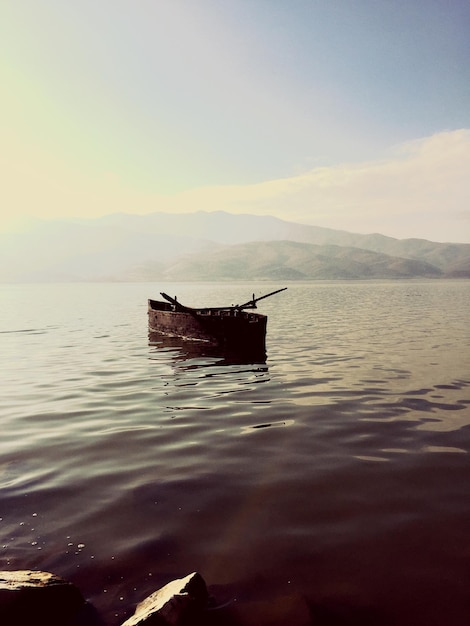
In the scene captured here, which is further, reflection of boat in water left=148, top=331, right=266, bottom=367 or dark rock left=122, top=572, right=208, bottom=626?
reflection of boat in water left=148, top=331, right=266, bottom=367

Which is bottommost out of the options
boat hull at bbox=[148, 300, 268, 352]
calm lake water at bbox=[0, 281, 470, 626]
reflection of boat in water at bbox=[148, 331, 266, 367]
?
calm lake water at bbox=[0, 281, 470, 626]

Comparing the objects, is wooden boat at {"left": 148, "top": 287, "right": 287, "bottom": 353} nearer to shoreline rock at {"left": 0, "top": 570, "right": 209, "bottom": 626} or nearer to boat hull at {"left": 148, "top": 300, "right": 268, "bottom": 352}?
boat hull at {"left": 148, "top": 300, "right": 268, "bottom": 352}

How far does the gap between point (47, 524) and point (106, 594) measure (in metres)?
1.96

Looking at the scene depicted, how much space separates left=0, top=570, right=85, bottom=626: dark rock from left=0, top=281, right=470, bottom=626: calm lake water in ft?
0.96

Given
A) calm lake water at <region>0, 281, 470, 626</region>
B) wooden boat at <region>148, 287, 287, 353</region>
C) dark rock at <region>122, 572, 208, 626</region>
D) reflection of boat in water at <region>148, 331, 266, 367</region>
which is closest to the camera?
dark rock at <region>122, 572, 208, 626</region>

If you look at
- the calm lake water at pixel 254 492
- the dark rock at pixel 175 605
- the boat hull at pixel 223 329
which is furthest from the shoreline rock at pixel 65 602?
the boat hull at pixel 223 329

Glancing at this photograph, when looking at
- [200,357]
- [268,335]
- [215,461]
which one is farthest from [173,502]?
[268,335]

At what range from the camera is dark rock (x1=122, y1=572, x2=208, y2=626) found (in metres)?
3.90

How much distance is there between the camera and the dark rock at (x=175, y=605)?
12.8ft

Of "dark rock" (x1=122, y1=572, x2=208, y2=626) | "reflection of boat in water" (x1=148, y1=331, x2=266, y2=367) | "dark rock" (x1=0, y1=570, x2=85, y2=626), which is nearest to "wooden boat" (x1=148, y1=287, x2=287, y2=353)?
"reflection of boat in water" (x1=148, y1=331, x2=266, y2=367)

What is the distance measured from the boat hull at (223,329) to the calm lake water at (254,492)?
656cm

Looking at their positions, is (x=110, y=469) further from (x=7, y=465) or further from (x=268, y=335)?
(x=268, y=335)

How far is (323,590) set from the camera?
472 cm

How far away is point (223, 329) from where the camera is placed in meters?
23.4
